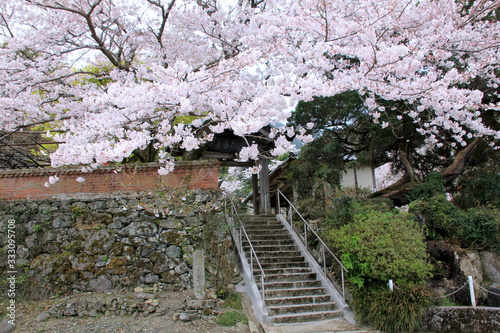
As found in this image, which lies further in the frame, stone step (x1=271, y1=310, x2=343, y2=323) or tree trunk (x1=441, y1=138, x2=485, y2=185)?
tree trunk (x1=441, y1=138, x2=485, y2=185)

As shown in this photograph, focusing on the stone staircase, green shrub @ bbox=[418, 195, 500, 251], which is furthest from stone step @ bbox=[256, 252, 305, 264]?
green shrub @ bbox=[418, 195, 500, 251]

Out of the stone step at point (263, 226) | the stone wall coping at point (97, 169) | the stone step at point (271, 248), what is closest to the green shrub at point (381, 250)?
the stone step at point (271, 248)

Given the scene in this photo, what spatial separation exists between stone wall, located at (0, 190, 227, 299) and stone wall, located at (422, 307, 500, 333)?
4.82 metres

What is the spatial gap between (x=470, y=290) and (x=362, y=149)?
654cm

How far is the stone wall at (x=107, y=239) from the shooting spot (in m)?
7.68

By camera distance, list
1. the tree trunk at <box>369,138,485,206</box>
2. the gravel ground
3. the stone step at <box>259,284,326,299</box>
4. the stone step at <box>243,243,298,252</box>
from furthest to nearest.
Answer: the tree trunk at <box>369,138,485,206</box>
the stone step at <box>243,243,298,252</box>
the stone step at <box>259,284,326,299</box>
the gravel ground

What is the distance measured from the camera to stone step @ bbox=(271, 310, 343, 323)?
6840mm

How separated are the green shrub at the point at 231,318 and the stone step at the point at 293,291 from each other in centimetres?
91

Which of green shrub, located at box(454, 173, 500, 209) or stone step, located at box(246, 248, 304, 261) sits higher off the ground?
green shrub, located at box(454, 173, 500, 209)

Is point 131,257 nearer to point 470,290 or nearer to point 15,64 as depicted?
point 15,64

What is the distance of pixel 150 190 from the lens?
837 centimetres

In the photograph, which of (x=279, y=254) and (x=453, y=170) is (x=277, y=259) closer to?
(x=279, y=254)

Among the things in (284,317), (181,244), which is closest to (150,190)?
(181,244)

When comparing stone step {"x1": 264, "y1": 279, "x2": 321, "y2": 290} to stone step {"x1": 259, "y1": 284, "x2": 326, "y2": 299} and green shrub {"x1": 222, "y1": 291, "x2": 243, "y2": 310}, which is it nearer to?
stone step {"x1": 259, "y1": 284, "x2": 326, "y2": 299}
